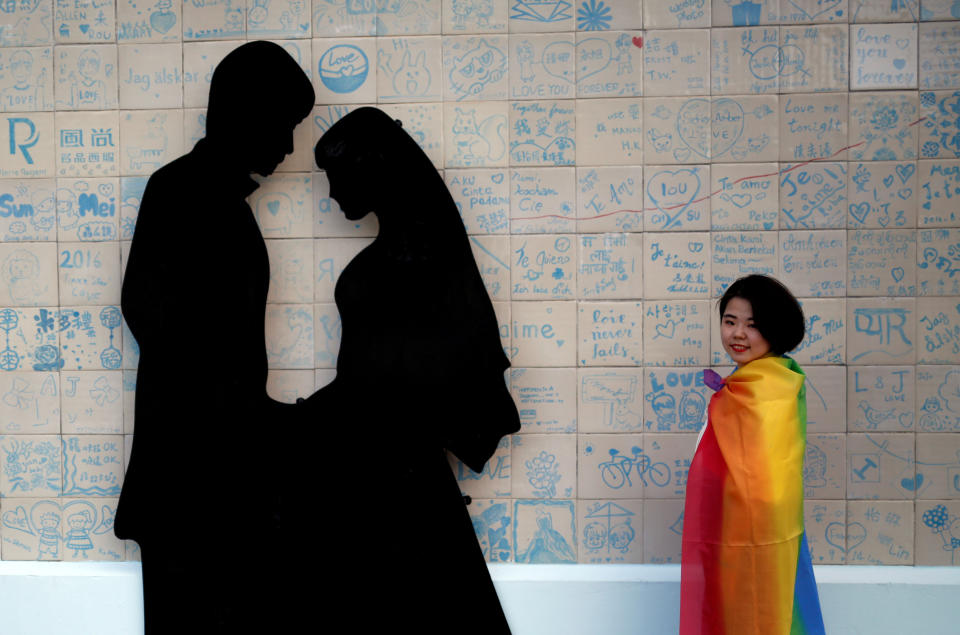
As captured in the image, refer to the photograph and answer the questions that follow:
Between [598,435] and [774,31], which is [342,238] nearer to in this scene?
[598,435]

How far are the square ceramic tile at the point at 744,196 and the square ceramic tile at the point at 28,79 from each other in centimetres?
210

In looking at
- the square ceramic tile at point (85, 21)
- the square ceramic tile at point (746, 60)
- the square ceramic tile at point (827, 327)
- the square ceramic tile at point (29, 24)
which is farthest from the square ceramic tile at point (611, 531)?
the square ceramic tile at point (29, 24)

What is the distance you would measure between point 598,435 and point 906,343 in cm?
97

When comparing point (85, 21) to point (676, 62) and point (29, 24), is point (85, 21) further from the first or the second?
point (676, 62)

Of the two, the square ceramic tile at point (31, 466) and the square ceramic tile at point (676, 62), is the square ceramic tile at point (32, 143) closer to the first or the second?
the square ceramic tile at point (31, 466)

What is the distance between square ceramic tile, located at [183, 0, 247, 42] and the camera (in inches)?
77.7

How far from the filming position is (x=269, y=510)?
187cm

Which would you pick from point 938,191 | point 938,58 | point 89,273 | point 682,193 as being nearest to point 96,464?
point 89,273

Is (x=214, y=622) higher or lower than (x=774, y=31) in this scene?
lower

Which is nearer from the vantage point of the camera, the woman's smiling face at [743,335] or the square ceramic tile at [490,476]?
the woman's smiling face at [743,335]

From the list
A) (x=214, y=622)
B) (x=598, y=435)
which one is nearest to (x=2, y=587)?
(x=214, y=622)

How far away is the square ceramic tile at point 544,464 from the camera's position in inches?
77.4

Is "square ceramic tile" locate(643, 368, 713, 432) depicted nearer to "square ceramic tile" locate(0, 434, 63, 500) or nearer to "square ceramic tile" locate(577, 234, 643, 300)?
"square ceramic tile" locate(577, 234, 643, 300)

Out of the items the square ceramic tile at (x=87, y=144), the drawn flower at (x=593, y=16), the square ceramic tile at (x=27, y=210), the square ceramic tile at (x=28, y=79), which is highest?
the drawn flower at (x=593, y=16)
